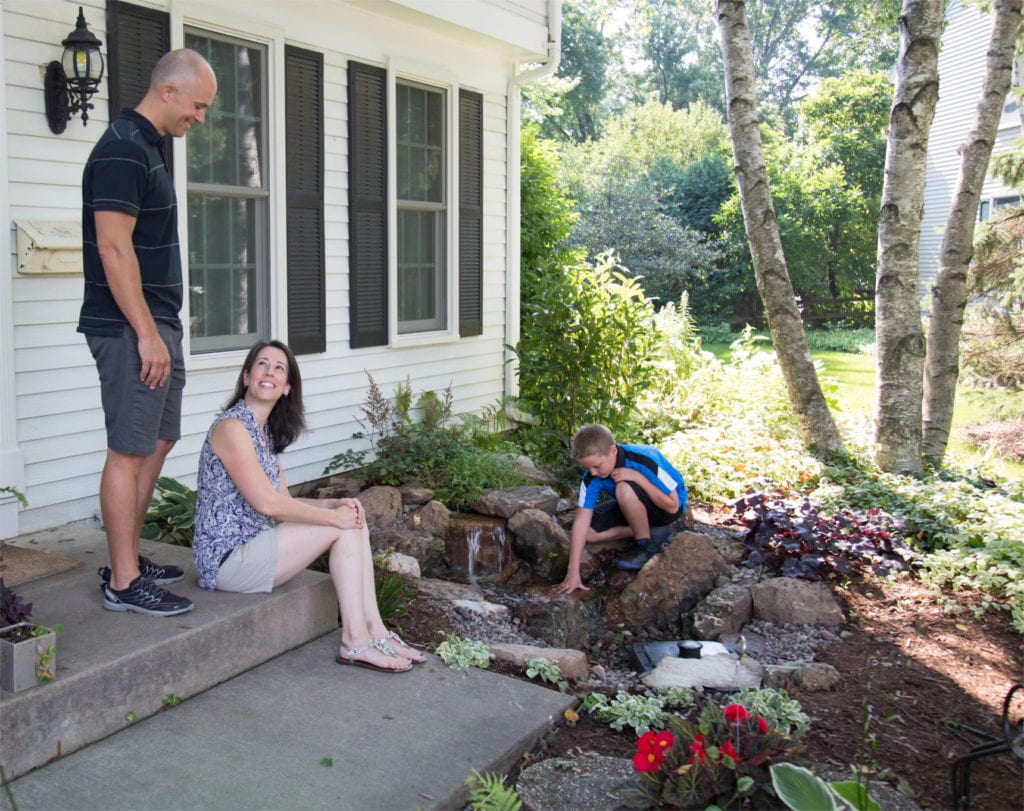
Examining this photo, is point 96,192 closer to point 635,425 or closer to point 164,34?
point 164,34

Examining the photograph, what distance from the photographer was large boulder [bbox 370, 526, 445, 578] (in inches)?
227

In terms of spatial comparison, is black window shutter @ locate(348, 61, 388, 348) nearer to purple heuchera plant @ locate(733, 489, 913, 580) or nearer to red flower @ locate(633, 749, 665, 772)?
purple heuchera plant @ locate(733, 489, 913, 580)

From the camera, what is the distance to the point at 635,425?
9.09 metres

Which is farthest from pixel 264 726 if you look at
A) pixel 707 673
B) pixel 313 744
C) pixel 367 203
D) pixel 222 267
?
pixel 367 203

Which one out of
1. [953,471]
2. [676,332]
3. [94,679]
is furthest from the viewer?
[676,332]

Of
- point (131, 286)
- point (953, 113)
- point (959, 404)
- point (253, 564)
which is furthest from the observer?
point (953, 113)

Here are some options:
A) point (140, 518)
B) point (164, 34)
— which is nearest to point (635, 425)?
point (164, 34)

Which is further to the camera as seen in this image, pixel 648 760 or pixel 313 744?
pixel 313 744

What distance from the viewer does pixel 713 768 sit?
259 cm

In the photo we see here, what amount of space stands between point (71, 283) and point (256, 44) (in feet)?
6.45

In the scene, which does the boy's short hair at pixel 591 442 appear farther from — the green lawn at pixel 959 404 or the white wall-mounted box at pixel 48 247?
the green lawn at pixel 959 404

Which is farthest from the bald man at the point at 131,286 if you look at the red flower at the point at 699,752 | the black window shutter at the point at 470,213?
the black window shutter at the point at 470,213

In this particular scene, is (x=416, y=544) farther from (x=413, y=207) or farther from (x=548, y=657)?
(x=413, y=207)

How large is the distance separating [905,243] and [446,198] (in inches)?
132
